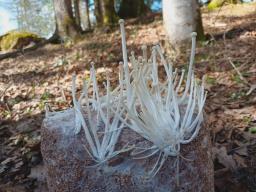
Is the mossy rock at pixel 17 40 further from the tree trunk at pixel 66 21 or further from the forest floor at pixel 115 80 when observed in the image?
the tree trunk at pixel 66 21

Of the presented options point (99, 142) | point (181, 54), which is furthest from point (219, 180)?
point (181, 54)

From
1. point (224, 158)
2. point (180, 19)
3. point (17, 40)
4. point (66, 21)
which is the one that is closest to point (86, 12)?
point (17, 40)

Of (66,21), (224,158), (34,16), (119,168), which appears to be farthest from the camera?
(34,16)

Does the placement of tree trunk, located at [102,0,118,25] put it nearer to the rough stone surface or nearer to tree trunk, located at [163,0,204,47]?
tree trunk, located at [163,0,204,47]

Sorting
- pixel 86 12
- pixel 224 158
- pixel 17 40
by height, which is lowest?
pixel 224 158

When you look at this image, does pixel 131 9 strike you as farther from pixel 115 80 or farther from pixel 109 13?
pixel 115 80

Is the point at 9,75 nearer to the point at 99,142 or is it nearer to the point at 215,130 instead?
the point at 215,130

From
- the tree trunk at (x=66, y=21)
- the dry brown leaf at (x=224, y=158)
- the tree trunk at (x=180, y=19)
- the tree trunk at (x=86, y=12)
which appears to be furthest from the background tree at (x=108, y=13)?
the dry brown leaf at (x=224, y=158)
